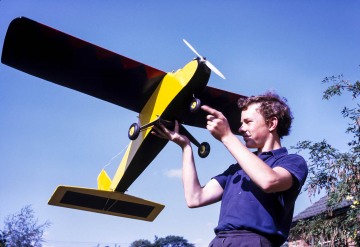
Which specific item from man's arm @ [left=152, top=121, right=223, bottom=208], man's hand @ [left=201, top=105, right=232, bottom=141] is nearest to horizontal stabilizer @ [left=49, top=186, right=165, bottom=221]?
man's arm @ [left=152, top=121, right=223, bottom=208]

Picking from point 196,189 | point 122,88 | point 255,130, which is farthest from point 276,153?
point 122,88

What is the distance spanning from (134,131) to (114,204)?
142 centimetres

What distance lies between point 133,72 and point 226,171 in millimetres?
2368

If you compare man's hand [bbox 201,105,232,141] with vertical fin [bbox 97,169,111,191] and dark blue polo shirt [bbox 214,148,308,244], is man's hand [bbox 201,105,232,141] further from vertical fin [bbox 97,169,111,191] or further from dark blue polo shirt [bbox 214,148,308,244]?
vertical fin [bbox 97,169,111,191]

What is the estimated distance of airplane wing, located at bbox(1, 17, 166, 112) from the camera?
3.84m

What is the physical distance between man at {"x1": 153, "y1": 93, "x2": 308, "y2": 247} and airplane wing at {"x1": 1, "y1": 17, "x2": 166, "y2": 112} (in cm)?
224

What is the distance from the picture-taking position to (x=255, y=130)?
2.00 m

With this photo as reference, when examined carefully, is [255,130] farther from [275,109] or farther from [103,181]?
[103,181]

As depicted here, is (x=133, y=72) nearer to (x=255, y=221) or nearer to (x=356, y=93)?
(x=255, y=221)

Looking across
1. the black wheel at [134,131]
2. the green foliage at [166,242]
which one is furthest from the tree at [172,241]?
the black wheel at [134,131]

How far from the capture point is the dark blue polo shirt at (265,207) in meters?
1.64

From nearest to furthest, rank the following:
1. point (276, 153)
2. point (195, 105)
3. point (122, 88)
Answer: point (276, 153) < point (195, 105) < point (122, 88)

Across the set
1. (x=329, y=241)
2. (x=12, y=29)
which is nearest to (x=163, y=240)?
(x=329, y=241)

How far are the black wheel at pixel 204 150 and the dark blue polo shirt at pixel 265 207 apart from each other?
1914 millimetres
